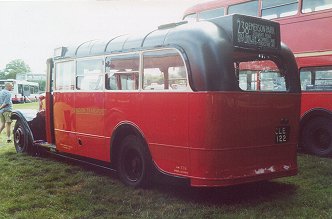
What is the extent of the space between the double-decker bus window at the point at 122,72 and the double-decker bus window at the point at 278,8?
4.68 metres

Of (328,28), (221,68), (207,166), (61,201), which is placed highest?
(328,28)

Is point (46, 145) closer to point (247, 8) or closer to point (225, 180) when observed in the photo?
point (225, 180)

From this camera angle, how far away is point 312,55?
33.2ft

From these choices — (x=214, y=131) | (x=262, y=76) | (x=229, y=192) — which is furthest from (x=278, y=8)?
(x=214, y=131)

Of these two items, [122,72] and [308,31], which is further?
[308,31]

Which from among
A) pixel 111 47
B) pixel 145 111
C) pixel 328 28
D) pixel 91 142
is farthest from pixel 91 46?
pixel 328 28

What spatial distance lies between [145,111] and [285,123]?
201 centimetres

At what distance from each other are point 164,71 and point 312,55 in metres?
4.95

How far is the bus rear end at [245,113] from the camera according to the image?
5.79 meters

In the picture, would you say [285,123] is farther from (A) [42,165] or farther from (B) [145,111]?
(A) [42,165]

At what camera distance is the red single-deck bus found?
581 centimetres

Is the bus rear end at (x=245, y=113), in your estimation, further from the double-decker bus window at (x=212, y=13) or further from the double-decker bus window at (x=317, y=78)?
the double-decker bus window at (x=212, y=13)

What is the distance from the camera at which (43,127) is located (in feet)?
34.0

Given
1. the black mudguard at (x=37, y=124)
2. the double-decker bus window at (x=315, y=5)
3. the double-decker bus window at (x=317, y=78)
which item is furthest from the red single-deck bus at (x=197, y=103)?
the double-decker bus window at (x=315, y=5)
